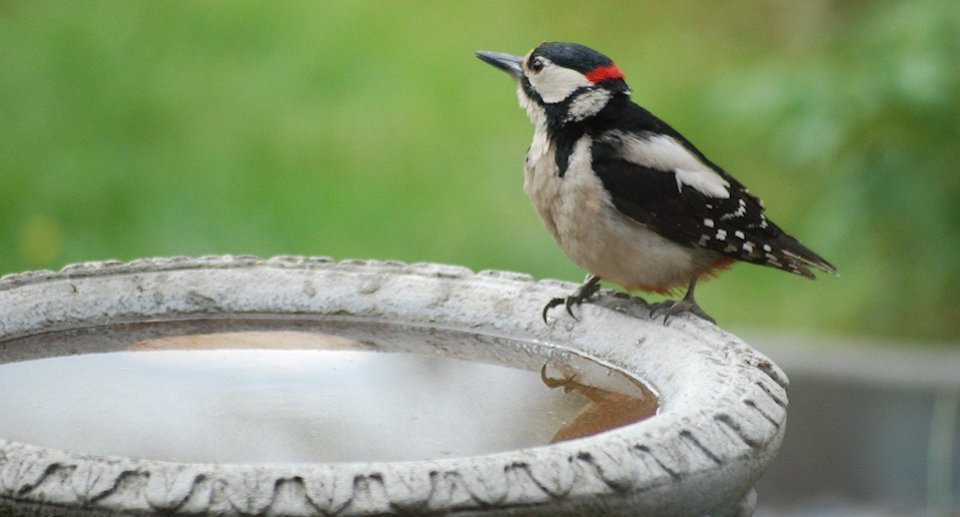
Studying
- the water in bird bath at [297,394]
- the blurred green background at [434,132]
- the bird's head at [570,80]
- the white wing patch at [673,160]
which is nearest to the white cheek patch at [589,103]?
the bird's head at [570,80]

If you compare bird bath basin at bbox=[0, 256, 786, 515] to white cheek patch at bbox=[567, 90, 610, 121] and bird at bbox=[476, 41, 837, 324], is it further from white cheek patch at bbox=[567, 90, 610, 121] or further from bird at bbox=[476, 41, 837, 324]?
white cheek patch at bbox=[567, 90, 610, 121]

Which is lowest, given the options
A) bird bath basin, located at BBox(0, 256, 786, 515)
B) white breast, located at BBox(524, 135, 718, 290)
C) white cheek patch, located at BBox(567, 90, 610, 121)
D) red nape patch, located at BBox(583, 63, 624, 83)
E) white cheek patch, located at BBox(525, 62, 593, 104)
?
bird bath basin, located at BBox(0, 256, 786, 515)

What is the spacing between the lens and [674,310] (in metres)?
3.10

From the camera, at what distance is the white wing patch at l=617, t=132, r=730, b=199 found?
3.51 metres

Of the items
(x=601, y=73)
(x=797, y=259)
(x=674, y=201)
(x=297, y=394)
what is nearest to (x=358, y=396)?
(x=297, y=394)

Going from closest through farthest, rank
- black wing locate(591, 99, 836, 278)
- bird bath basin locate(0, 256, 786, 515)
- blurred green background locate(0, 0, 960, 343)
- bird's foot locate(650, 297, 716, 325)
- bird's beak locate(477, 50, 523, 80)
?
1. bird bath basin locate(0, 256, 786, 515)
2. bird's foot locate(650, 297, 716, 325)
3. black wing locate(591, 99, 836, 278)
4. bird's beak locate(477, 50, 523, 80)
5. blurred green background locate(0, 0, 960, 343)

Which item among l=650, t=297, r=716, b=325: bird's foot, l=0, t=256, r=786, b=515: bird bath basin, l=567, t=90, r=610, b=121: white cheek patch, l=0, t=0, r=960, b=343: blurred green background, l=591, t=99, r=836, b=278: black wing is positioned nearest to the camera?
l=0, t=256, r=786, b=515: bird bath basin

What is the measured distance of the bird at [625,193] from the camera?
3.47m

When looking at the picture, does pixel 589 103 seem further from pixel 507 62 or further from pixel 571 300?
pixel 571 300

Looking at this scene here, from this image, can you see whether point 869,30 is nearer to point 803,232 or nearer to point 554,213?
point 803,232

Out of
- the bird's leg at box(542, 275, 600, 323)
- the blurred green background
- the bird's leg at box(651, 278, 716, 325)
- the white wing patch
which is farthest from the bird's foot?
the blurred green background

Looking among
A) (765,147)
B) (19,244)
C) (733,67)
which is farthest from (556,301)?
(733,67)

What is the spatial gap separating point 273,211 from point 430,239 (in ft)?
2.36

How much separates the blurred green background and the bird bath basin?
2.66 m
